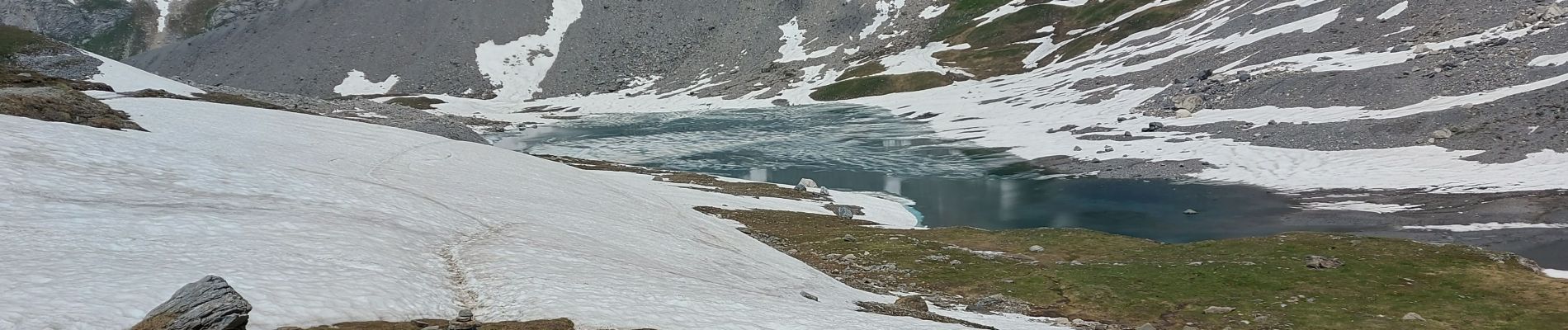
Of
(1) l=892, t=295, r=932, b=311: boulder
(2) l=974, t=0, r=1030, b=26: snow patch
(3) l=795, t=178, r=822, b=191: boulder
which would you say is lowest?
(3) l=795, t=178, r=822, b=191: boulder

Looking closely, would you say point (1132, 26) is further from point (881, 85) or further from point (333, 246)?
point (333, 246)

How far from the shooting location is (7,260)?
14195mm

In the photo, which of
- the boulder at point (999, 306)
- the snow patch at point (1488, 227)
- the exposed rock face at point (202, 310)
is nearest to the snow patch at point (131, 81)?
the exposed rock face at point (202, 310)

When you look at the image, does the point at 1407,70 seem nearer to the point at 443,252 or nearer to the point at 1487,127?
the point at 1487,127

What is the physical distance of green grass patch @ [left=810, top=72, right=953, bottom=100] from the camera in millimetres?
157750

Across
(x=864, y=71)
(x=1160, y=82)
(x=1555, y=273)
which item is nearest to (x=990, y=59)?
(x=864, y=71)

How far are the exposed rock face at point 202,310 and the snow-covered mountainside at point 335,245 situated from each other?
2.35ft

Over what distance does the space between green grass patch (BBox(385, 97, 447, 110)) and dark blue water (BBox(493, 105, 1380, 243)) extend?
40888 millimetres

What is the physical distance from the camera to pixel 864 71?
17175cm

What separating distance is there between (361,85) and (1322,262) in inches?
7774

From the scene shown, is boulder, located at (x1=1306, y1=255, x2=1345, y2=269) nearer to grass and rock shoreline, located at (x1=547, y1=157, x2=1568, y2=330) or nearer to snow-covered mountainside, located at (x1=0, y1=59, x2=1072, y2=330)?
grass and rock shoreline, located at (x1=547, y1=157, x2=1568, y2=330)

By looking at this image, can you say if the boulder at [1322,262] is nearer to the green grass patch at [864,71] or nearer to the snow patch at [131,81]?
the snow patch at [131,81]

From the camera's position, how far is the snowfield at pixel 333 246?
14961 millimetres

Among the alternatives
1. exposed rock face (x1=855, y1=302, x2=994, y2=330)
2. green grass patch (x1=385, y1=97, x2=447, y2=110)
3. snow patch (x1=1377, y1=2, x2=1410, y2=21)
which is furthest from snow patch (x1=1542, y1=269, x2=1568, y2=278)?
green grass patch (x1=385, y1=97, x2=447, y2=110)
